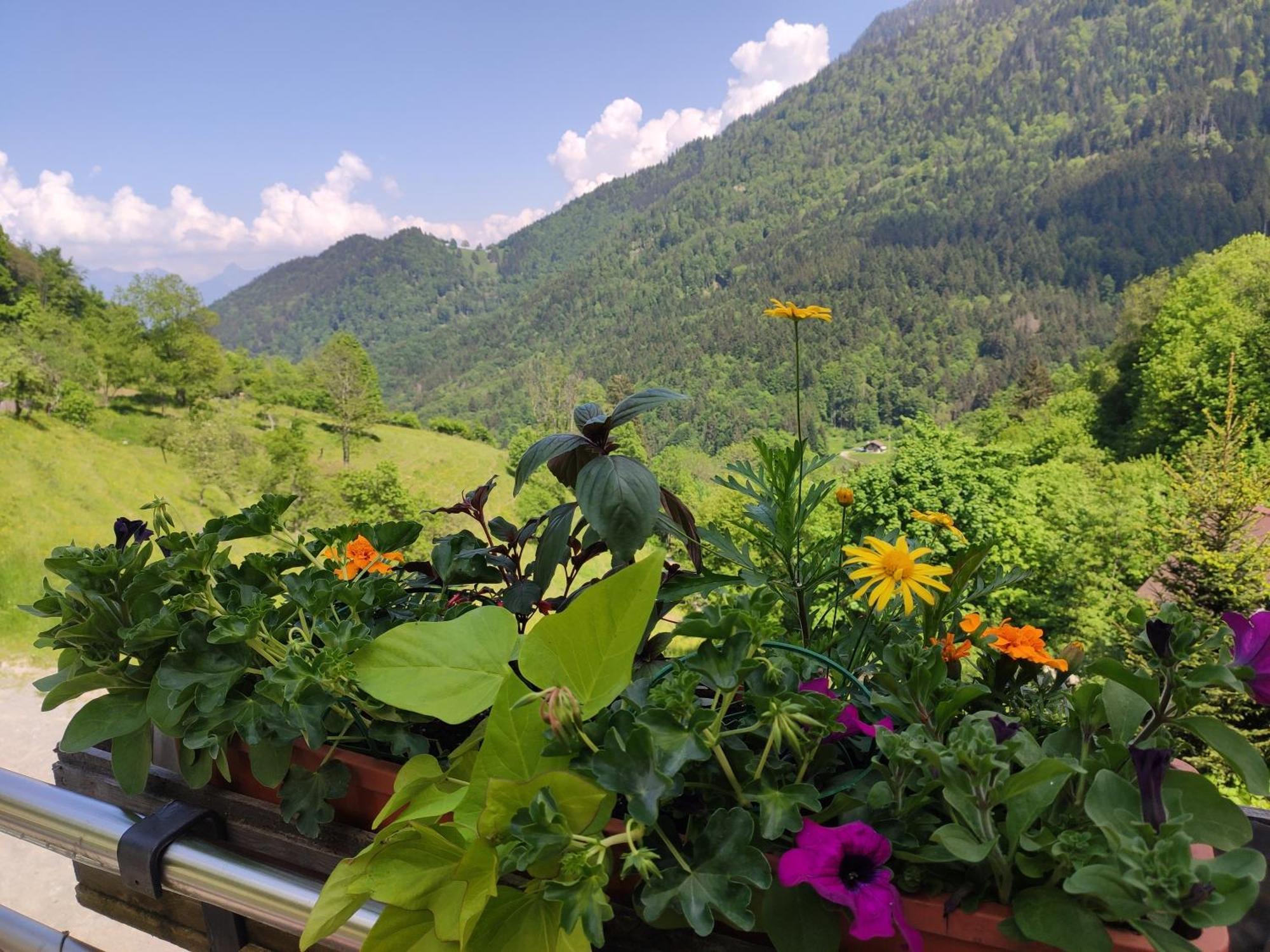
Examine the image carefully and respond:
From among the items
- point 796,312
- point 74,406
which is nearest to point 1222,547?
point 796,312

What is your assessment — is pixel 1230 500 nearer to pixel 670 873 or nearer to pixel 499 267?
pixel 670 873

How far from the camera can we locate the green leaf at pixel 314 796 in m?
0.45

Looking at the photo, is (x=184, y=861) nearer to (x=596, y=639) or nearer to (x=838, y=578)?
(x=596, y=639)

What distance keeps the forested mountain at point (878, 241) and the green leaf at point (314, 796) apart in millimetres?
38514

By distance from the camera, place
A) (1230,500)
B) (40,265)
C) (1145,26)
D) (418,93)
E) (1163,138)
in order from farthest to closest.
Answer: (1145,26), (418,93), (1163,138), (40,265), (1230,500)

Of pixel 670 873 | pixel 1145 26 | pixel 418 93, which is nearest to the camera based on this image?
pixel 670 873

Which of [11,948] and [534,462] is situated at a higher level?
[534,462]

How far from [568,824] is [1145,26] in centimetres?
10300

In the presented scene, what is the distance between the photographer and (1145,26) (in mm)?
75062

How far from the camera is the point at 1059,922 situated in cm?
29

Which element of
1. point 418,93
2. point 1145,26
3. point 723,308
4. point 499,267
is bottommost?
point 723,308

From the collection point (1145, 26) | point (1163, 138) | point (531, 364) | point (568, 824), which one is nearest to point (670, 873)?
point (568, 824)

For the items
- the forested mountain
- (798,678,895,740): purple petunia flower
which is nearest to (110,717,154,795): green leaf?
(798,678,895,740): purple petunia flower

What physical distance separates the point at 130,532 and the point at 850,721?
0.59 m
